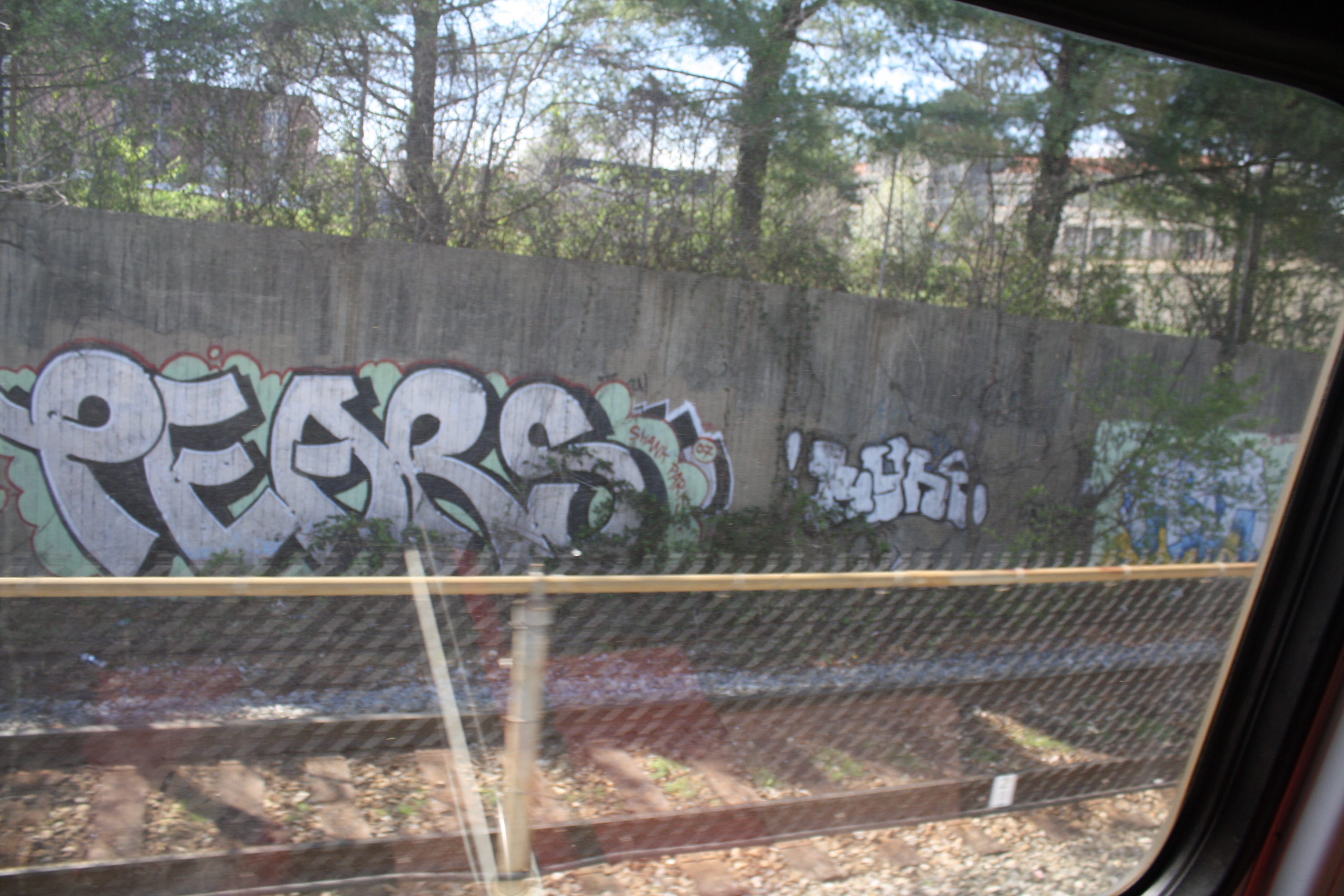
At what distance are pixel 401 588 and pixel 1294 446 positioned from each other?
2441 millimetres

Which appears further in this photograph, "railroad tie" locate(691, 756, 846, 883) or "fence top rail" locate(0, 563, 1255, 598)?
"railroad tie" locate(691, 756, 846, 883)

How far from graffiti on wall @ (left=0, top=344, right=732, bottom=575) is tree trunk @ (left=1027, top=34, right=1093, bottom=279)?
4.15 metres

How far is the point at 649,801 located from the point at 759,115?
7.29m

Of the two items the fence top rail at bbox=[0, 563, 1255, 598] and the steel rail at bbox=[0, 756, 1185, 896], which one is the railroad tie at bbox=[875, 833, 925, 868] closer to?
the steel rail at bbox=[0, 756, 1185, 896]

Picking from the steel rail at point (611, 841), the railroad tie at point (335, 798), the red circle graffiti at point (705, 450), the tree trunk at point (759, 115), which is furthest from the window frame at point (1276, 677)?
the tree trunk at point (759, 115)

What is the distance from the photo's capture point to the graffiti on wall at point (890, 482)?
8398 mm

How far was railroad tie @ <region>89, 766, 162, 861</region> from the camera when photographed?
2.24 m

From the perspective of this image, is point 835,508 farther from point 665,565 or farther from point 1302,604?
point 1302,604

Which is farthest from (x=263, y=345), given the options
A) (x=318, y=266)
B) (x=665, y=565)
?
(x=665, y=565)

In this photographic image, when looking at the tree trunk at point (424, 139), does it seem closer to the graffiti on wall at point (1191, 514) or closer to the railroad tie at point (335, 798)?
the railroad tie at point (335, 798)

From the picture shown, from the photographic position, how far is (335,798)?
250 cm

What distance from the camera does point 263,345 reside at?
665cm

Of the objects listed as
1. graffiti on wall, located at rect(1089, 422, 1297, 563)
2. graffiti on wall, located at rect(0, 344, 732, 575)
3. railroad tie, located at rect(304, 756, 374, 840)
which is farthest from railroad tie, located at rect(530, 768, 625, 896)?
graffiti on wall, located at rect(1089, 422, 1297, 563)

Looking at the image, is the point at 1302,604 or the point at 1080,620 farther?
the point at 1080,620
